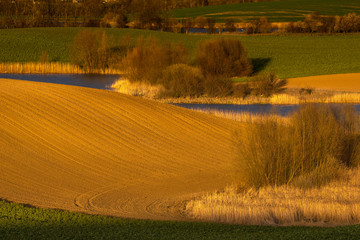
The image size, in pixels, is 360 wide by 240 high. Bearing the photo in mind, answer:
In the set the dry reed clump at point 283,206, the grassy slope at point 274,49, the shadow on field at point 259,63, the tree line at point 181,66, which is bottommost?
the shadow on field at point 259,63

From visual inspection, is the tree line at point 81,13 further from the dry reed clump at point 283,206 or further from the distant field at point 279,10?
the dry reed clump at point 283,206

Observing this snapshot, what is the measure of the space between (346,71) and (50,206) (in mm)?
38599

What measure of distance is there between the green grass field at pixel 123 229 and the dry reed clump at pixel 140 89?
28.0m

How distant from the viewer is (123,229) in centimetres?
885

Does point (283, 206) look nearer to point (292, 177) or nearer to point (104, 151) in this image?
point (292, 177)

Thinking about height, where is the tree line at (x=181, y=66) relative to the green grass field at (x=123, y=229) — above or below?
below

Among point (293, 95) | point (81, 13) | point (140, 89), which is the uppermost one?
point (81, 13)

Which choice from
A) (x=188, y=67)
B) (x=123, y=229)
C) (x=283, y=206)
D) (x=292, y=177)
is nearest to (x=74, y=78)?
(x=188, y=67)

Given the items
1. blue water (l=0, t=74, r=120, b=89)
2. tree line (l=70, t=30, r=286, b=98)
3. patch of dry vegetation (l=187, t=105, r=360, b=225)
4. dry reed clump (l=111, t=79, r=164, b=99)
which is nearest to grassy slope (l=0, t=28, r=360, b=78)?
tree line (l=70, t=30, r=286, b=98)

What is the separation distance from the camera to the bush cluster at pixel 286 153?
513 inches

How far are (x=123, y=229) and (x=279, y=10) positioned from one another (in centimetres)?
10326

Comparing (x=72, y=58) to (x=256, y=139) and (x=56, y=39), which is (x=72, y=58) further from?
(x=256, y=139)

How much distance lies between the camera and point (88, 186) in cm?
1435

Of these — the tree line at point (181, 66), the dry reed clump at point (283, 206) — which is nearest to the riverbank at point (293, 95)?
the tree line at point (181, 66)
